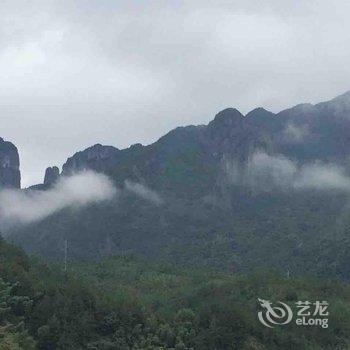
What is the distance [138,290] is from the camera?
395 feet

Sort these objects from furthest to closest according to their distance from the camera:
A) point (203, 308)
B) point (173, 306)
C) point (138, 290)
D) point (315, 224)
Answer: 1. point (315, 224)
2. point (138, 290)
3. point (173, 306)
4. point (203, 308)

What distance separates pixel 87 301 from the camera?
80875mm

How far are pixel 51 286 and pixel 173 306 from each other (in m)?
25.3

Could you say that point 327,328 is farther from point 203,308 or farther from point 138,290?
point 138,290

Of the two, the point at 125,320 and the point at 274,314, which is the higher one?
the point at 125,320

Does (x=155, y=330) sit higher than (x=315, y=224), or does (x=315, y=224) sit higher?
(x=315, y=224)

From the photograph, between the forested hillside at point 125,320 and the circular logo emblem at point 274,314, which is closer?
the forested hillside at point 125,320

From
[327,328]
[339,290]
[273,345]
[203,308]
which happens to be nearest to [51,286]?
[203,308]

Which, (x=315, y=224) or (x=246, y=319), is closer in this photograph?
(x=246, y=319)

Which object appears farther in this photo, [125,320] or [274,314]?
[274,314]

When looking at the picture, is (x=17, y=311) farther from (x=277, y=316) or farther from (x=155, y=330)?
(x=277, y=316)

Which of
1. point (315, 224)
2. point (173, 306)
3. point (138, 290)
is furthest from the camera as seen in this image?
point (315, 224)

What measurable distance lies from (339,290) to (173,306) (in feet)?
84.9

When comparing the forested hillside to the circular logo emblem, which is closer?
the forested hillside
